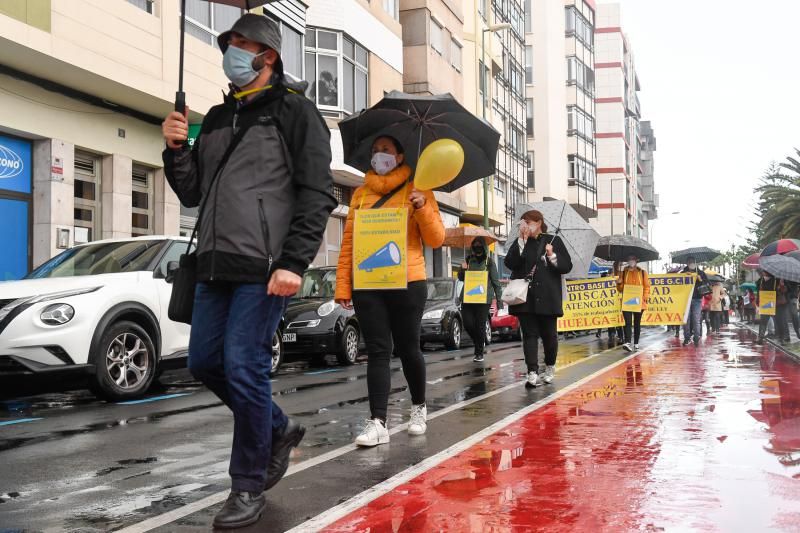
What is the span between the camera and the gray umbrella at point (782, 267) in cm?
1750

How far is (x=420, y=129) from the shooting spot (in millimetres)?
6648

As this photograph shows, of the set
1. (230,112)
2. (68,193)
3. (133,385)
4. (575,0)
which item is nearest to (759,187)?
Result: (575,0)

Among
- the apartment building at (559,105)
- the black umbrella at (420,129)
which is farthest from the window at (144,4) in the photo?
the apartment building at (559,105)

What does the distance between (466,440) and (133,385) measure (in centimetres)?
435

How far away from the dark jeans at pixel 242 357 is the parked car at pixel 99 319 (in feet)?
15.5

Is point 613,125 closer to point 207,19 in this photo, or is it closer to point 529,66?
point 529,66

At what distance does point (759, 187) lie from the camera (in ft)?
142

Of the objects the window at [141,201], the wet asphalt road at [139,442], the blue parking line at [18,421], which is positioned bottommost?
the blue parking line at [18,421]

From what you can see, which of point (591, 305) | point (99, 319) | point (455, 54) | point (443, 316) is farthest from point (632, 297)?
point (455, 54)

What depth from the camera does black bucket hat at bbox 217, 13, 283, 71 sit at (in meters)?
4.03

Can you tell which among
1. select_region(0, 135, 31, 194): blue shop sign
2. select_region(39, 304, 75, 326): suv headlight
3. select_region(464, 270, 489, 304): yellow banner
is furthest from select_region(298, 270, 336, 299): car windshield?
Answer: select_region(39, 304, 75, 326): suv headlight

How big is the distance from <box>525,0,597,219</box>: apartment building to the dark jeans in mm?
54848

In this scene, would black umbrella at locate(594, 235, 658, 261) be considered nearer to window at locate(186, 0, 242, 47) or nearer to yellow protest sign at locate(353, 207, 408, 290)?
window at locate(186, 0, 242, 47)

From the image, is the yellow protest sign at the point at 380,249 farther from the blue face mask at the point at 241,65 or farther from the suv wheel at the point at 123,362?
the suv wheel at the point at 123,362
